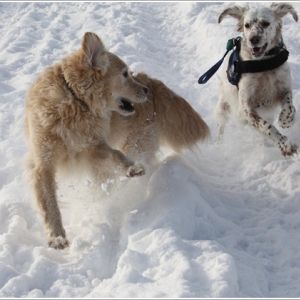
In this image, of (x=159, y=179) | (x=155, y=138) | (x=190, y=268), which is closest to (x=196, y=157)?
(x=155, y=138)

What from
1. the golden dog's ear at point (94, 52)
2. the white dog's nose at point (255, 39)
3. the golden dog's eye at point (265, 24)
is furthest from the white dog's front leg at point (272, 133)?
the golden dog's ear at point (94, 52)

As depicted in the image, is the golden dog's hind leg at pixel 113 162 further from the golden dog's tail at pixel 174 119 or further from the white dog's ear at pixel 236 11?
the white dog's ear at pixel 236 11

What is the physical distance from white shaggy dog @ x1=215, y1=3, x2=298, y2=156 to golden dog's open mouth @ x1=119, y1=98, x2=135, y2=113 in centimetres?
153

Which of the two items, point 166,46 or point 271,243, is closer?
point 271,243

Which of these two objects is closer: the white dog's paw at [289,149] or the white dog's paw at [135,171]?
the white dog's paw at [135,171]

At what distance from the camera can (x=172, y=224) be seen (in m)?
4.11

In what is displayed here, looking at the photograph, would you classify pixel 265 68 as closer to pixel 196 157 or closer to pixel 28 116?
pixel 196 157

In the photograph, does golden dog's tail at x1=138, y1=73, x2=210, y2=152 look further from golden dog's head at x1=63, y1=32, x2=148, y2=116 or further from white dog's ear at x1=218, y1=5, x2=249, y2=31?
white dog's ear at x1=218, y1=5, x2=249, y2=31

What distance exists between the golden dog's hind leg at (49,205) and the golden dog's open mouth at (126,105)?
98 centimetres

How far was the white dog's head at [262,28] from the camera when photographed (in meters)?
5.60

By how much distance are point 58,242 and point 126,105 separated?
164 cm

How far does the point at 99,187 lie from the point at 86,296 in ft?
5.55

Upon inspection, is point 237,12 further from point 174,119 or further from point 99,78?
point 99,78

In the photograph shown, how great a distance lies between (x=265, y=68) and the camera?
568 cm
